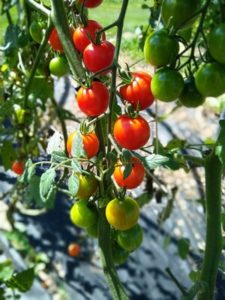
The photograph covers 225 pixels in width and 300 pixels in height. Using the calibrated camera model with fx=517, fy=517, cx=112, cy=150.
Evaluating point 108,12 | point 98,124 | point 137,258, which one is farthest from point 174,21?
point 137,258

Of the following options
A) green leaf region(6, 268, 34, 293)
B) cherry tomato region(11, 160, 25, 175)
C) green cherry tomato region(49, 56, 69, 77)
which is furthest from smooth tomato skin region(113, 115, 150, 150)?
cherry tomato region(11, 160, 25, 175)

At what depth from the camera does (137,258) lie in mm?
2158

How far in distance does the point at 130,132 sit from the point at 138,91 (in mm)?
54

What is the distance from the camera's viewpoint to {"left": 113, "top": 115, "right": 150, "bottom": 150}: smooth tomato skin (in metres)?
0.67

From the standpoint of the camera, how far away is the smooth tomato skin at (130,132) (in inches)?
26.2

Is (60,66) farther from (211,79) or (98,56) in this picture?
(211,79)

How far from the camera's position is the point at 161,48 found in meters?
0.63

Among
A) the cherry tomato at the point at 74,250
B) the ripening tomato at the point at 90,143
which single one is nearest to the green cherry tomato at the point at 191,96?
the ripening tomato at the point at 90,143

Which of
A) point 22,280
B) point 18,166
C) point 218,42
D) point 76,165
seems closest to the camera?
point 218,42

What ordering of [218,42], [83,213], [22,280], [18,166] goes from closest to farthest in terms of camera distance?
[218,42] < [83,213] < [22,280] < [18,166]

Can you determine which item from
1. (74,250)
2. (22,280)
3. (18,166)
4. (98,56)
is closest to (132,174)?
(98,56)

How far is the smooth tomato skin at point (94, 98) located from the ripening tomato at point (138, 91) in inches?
1.0

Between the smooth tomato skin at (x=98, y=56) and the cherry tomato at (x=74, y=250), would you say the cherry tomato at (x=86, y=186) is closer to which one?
the smooth tomato skin at (x=98, y=56)

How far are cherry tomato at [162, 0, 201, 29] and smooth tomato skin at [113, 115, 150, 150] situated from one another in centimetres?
13
